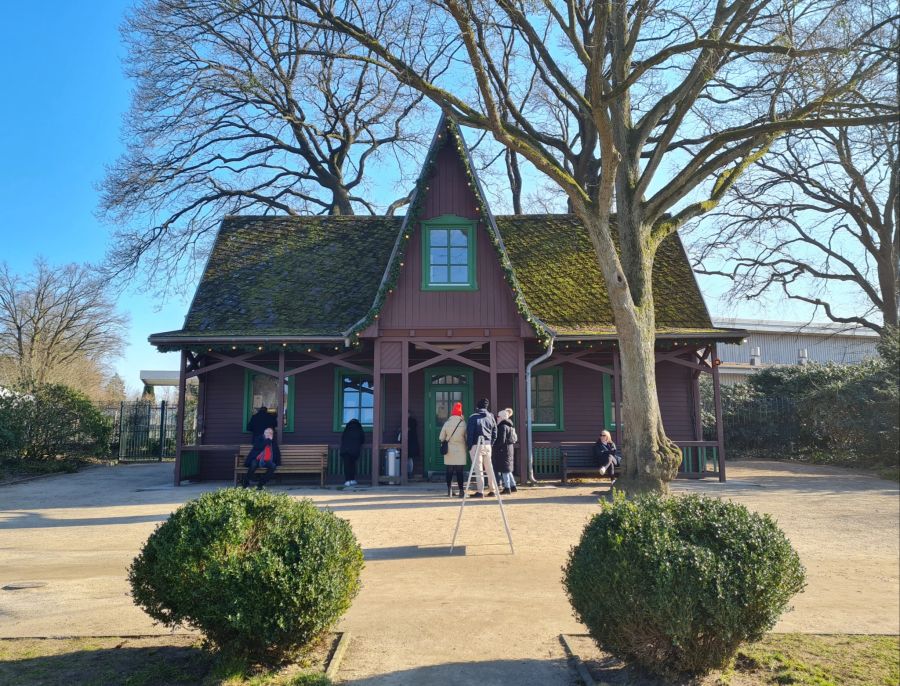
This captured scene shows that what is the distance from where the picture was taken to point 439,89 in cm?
1163

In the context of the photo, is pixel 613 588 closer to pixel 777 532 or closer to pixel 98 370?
pixel 777 532

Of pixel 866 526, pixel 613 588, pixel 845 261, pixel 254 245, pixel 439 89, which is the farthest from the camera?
pixel 845 261

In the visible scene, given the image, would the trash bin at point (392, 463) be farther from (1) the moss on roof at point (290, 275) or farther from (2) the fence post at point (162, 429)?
(2) the fence post at point (162, 429)

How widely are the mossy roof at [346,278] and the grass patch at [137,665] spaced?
33.9 ft

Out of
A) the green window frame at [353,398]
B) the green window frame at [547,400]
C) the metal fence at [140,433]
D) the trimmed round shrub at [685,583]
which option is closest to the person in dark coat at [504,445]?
the green window frame at [547,400]

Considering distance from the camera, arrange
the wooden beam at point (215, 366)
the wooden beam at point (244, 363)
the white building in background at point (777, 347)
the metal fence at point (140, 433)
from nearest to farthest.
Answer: the wooden beam at point (244, 363) < the wooden beam at point (215, 366) < the metal fence at point (140, 433) < the white building in background at point (777, 347)

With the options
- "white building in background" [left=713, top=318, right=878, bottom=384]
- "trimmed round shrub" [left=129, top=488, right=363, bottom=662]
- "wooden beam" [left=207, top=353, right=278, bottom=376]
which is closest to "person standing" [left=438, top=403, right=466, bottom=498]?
"wooden beam" [left=207, top=353, right=278, bottom=376]

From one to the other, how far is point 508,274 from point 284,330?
223 inches

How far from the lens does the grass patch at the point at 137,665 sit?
165 inches

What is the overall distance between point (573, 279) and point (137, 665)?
49.0 ft

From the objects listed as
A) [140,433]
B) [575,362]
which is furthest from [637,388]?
[140,433]

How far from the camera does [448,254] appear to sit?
15852mm

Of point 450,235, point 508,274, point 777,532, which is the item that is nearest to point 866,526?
point 777,532

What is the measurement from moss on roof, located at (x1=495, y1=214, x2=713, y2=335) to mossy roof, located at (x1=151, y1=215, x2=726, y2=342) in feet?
0.09
